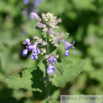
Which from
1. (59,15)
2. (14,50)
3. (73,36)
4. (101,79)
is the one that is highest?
(59,15)

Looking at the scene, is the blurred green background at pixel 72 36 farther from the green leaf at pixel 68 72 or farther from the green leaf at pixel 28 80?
the green leaf at pixel 68 72

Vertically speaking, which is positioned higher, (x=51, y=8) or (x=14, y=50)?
(x=51, y=8)

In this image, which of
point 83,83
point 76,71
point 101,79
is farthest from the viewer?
point 83,83

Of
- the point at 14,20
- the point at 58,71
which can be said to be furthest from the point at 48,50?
the point at 14,20

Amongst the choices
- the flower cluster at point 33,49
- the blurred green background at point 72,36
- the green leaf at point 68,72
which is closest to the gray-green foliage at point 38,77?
the green leaf at point 68,72

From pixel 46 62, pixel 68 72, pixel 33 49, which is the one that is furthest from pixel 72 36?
pixel 33 49

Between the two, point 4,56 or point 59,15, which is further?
point 59,15

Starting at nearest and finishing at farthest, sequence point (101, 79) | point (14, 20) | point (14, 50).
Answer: point (101, 79) < point (14, 50) < point (14, 20)

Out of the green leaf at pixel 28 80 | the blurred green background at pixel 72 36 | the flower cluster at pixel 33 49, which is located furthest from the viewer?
the blurred green background at pixel 72 36

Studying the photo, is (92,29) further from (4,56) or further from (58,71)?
(58,71)
